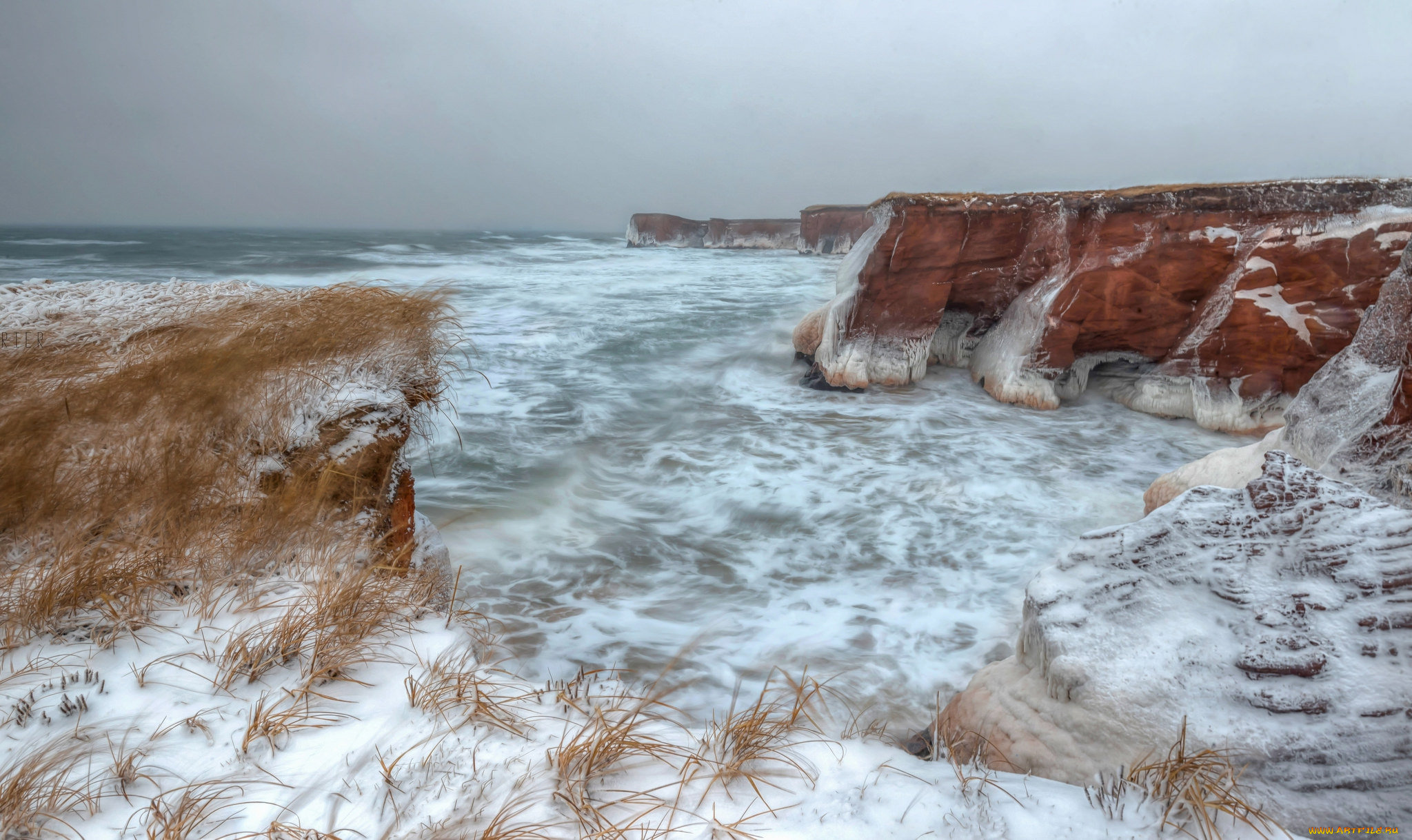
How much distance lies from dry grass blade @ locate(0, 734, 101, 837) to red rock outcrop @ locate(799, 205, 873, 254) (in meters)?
43.0

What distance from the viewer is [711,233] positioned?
161ft

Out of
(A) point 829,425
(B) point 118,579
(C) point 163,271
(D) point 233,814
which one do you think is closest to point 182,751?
(D) point 233,814

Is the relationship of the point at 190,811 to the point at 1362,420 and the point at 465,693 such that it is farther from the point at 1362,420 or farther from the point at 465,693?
the point at 1362,420

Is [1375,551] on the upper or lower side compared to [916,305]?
lower

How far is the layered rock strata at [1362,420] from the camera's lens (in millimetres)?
3219

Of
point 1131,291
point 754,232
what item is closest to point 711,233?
point 754,232

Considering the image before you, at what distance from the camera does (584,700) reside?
1857 millimetres

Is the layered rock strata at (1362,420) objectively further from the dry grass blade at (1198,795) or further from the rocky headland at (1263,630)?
the dry grass blade at (1198,795)

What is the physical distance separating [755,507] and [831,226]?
134 ft

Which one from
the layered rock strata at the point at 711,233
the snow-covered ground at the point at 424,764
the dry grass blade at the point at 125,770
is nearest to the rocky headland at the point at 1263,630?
the snow-covered ground at the point at 424,764

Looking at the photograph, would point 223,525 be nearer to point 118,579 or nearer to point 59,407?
point 118,579

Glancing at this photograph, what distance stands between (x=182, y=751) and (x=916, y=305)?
26.8ft

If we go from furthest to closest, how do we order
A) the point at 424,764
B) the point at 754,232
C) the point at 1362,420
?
the point at 754,232
the point at 1362,420
the point at 424,764

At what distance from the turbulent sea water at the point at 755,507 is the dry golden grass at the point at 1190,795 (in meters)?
1.38
